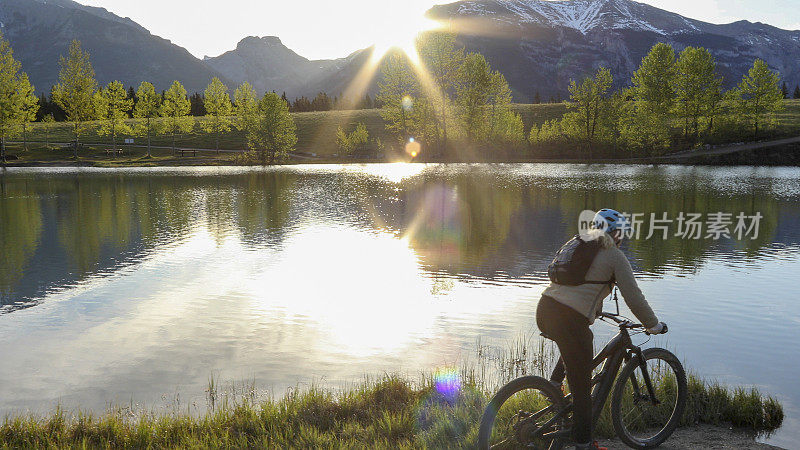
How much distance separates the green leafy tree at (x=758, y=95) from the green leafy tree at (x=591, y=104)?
19612 mm

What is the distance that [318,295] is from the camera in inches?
610

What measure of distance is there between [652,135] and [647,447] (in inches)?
3338

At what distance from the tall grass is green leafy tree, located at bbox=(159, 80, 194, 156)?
95738mm

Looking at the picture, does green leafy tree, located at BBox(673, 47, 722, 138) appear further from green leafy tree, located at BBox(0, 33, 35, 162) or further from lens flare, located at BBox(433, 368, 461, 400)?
green leafy tree, located at BBox(0, 33, 35, 162)

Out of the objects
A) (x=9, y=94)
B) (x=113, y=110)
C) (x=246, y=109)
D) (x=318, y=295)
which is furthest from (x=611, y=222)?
(x=246, y=109)

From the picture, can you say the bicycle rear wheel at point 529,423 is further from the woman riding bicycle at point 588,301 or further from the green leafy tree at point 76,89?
the green leafy tree at point 76,89

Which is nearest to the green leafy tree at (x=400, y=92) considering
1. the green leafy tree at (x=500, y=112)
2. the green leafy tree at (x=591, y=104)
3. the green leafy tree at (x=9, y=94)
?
the green leafy tree at (x=500, y=112)

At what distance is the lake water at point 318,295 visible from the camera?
995cm

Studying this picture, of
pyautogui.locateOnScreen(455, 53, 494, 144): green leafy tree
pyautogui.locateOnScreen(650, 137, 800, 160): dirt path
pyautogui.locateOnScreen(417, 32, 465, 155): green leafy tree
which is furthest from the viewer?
pyautogui.locateOnScreen(455, 53, 494, 144): green leafy tree

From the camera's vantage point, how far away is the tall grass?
266 inches

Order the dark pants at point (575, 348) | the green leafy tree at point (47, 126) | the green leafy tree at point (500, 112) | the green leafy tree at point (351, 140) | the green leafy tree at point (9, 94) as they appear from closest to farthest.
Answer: the dark pants at point (575, 348)
the green leafy tree at point (9, 94)
the green leafy tree at point (500, 112)
the green leafy tree at point (351, 140)
the green leafy tree at point (47, 126)

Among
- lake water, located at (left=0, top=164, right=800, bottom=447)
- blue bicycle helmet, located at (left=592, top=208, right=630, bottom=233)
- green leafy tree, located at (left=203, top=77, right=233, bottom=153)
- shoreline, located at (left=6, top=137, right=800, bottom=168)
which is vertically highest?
green leafy tree, located at (left=203, top=77, right=233, bottom=153)

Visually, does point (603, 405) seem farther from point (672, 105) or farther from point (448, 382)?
point (672, 105)

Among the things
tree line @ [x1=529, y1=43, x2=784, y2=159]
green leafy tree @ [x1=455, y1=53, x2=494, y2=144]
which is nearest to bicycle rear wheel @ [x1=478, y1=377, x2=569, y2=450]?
green leafy tree @ [x1=455, y1=53, x2=494, y2=144]
